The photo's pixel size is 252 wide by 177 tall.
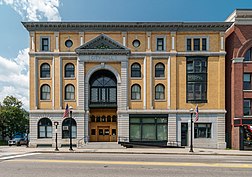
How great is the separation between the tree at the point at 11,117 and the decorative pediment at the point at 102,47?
1126 inches

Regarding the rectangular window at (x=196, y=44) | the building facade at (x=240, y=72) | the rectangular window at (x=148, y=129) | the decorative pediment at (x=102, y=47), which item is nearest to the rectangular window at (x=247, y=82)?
the building facade at (x=240, y=72)

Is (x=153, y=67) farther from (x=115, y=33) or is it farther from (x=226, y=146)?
(x=226, y=146)

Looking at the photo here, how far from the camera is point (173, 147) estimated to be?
92.4 feet

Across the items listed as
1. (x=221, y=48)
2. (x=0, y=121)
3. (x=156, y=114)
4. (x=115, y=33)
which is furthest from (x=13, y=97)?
(x=221, y=48)

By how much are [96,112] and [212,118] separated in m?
15.3

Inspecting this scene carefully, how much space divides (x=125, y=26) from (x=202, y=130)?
659 inches

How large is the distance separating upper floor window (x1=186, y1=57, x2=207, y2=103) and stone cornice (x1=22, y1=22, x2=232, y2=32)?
4.19 meters

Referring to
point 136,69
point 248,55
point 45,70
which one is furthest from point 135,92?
point 248,55

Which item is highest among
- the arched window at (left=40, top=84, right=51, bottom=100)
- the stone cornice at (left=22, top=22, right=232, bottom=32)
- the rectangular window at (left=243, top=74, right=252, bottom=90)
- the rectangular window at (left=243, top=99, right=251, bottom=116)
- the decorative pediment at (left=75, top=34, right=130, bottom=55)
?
the stone cornice at (left=22, top=22, right=232, bottom=32)

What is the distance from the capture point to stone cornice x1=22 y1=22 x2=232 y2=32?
29.4 meters

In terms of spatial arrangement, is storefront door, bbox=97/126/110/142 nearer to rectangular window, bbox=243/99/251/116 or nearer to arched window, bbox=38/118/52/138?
arched window, bbox=38/118/52/138

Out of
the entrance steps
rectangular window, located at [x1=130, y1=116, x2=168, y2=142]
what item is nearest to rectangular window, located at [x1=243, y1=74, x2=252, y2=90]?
rectangular window, located at [x1=130, y1=116, x2=168, y2=142]

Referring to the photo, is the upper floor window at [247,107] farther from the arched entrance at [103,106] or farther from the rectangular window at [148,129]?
the arched entrance at [103,106]

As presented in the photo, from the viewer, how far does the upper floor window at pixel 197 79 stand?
96.7ft
